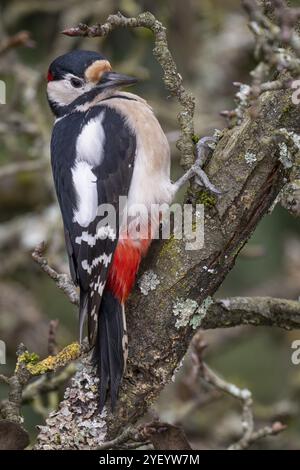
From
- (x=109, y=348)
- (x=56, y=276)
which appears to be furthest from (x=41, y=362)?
(x=56, y=276)

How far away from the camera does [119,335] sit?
2.52m

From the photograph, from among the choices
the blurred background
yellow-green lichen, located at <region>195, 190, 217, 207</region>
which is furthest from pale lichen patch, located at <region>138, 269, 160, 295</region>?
the blurred background

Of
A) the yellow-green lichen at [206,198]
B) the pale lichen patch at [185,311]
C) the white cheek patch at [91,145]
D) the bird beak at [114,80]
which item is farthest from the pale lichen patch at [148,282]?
the bird beak at [114,80]

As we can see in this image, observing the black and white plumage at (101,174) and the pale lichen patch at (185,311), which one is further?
the black and white plumage at (101,174)

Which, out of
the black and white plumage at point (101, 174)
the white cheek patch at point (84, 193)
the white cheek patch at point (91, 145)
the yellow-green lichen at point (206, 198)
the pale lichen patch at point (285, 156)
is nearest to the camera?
the pale lichen patch at point (285, 156)

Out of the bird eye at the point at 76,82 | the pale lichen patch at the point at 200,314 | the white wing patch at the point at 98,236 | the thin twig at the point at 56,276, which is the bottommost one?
the pale lichen patch at the point at 200,314

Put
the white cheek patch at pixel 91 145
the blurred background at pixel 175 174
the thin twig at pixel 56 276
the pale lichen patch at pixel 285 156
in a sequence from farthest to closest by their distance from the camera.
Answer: the blurred background at pixel 175 174 → the white cheek patch at pixel 91 145 → the thin twig at pixel 56 276 → the pale lichen patch at pixel 285 156

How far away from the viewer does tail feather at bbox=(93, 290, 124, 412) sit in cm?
239

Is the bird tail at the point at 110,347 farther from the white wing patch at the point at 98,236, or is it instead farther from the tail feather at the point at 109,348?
the white wing patch at the point at 98,236

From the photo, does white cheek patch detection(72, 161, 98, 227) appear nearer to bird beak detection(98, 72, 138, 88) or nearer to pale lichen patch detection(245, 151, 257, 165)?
bird beak detection(98, 72, 138, 88)

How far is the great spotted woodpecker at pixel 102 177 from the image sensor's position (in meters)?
2.78

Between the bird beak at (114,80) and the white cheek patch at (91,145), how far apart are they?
0.22 meters
